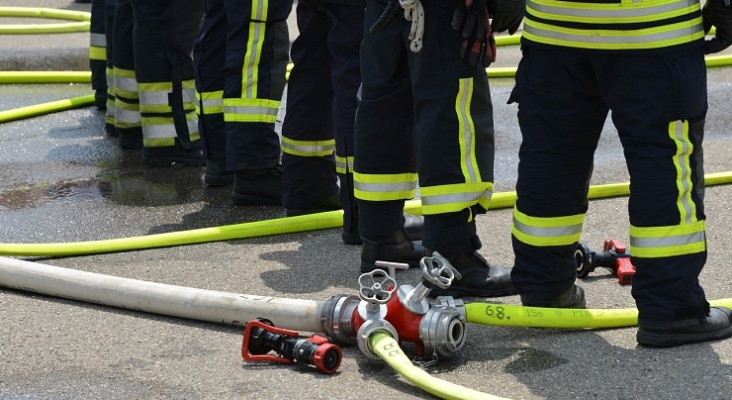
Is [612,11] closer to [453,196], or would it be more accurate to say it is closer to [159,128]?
[453,196]

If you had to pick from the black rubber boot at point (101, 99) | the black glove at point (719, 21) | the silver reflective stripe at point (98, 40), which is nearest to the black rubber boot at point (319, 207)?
the black glove at point (719, 21)

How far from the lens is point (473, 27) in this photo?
4250 mm

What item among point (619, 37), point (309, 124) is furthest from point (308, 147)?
point (619, 37)

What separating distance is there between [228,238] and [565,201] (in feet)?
6.04

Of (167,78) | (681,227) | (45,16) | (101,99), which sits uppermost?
(681,227)

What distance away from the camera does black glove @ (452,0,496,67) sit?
4246 mm

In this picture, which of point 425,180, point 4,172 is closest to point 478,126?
point 425,180

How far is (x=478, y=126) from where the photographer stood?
445cm

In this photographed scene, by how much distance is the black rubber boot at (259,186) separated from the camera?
6027 millimetres

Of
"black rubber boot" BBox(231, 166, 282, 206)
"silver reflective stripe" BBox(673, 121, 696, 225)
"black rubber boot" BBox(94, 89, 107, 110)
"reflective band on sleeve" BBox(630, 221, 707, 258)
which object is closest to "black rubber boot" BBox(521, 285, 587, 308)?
"reflective band on sleeve" BBox(630, 221, 707, 258)

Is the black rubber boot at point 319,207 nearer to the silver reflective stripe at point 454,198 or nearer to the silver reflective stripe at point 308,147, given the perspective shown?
the silver reflective stripe at point 308,147

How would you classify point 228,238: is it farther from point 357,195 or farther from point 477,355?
point 477,355

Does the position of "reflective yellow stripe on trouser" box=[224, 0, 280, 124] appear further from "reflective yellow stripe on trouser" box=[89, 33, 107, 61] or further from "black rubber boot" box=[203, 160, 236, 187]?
"reflective yellow stripe on trouser" box=[89, 33, 107, 61]

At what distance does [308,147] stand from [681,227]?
2.16m
